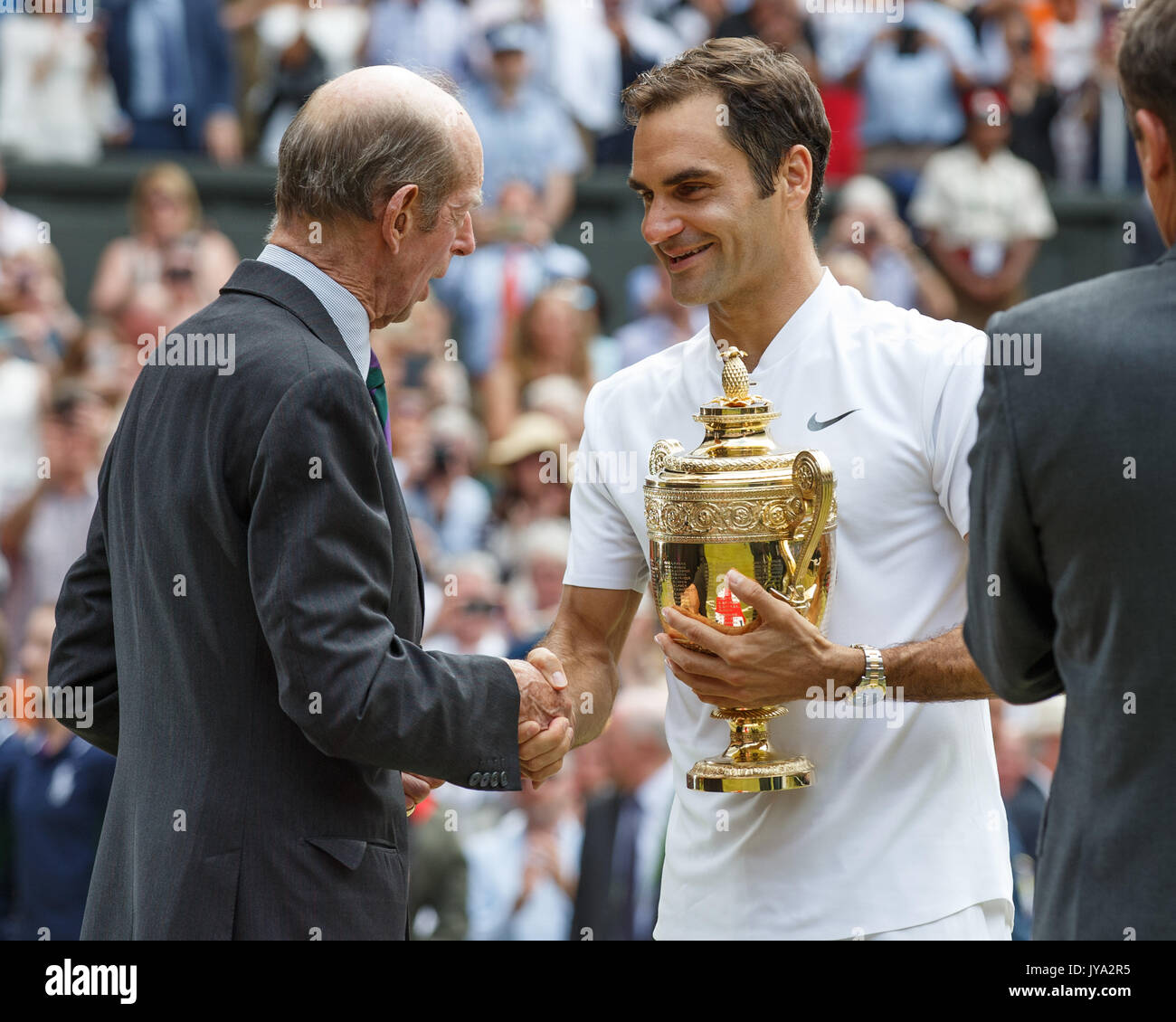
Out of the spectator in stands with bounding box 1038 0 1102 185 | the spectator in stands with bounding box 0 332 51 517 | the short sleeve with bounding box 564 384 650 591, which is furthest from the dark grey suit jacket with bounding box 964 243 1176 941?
the spectator in stands with bounding box 1038 0 1102 185

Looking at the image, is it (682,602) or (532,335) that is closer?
(682,602)

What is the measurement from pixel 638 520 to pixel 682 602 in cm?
29

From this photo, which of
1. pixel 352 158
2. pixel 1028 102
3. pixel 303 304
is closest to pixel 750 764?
pixel 303 304

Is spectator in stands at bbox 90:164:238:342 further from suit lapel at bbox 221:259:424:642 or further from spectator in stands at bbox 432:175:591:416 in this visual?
suit lapel at bbox 221:259:424:642

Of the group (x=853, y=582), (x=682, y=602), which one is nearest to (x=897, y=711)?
(x=853, y=582)

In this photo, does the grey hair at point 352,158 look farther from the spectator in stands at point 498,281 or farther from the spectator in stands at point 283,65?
the spectator in stands at point 283,65

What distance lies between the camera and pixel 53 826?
16.0 feet

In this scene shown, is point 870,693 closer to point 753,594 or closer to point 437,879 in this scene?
point 753,594

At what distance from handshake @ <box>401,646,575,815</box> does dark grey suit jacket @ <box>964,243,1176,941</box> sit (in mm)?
887

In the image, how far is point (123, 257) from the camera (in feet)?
22.9

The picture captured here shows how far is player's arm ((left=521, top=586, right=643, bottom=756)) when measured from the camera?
2.94 metres

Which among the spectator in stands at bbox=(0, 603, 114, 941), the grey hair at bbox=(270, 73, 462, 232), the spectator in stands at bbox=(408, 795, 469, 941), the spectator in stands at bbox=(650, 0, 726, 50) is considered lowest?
the spectator in stands at bbox=(408, 795, 469, 941)
